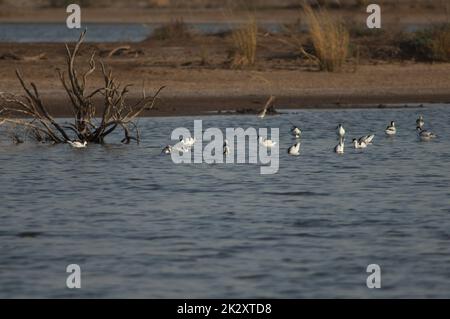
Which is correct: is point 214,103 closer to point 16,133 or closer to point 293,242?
point 16,133

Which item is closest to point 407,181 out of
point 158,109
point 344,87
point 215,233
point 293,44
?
point 215,233

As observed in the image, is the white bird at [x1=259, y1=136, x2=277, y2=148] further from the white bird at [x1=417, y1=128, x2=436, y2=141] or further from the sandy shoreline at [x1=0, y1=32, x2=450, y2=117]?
the sandy shoreline at [x1=0, y1=32, x2=450, y2=117]

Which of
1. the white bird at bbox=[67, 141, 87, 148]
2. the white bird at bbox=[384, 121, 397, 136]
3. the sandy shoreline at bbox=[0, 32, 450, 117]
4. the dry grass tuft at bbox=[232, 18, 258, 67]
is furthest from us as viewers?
the dry grass tuft at bbox=[232, 18, 258, 67]

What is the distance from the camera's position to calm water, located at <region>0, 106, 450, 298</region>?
30.3ft

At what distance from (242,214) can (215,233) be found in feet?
3.14

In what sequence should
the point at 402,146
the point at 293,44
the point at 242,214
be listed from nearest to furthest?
the point at 242,214 → the point at 402,146 → the point at 293,44

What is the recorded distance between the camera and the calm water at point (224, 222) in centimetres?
923

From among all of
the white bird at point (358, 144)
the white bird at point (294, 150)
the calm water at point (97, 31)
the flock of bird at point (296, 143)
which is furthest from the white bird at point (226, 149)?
the calm water at point (97, 31)

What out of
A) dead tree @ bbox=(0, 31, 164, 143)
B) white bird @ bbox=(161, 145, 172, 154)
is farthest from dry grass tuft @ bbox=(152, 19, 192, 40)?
white bird @ bbox=(161, 145, 172, 154)

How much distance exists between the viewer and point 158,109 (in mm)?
19750

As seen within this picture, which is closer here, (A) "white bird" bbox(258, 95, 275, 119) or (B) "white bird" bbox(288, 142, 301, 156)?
(B) "white bird" bbox(288, 142, 301, 156)

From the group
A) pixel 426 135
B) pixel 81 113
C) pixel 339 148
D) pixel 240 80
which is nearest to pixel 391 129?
pixel 426 135

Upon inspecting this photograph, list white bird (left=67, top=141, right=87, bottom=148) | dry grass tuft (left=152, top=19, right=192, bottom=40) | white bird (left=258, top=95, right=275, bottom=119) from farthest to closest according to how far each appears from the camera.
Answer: dry grass tuft (left=152, top=19, right=192, bottom=40)
white bird (left=258, top=95, right=275, bottom=119)
white bird (left=67, top=141, right=87, bottom=148)

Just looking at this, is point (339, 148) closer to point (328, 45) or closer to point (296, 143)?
point (296, 143)
